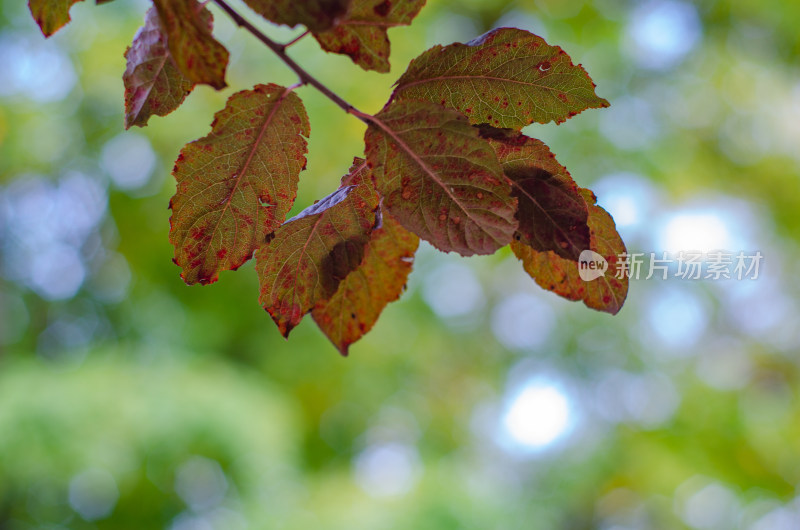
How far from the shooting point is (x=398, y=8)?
30 centimetres

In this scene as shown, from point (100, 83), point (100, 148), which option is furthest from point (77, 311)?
point (100, 83)

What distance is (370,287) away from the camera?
0.39 m

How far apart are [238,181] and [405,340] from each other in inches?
96.5

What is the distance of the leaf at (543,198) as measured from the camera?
1.05ft

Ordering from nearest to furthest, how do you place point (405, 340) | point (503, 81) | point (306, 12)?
point (306, 12) → point (503, 81) → point (405, 340)

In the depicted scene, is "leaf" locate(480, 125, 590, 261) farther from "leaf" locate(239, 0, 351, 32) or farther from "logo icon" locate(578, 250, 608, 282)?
"leaf" locate(239, 0, 351, 32)

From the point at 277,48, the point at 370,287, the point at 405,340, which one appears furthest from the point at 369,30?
the point at 405,340

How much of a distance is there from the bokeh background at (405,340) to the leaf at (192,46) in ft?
6.29

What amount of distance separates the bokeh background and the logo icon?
6.09 feet

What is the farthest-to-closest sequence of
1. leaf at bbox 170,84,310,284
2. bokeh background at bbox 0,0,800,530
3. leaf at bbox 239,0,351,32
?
bokeh background at bbox 0,0,800,530, leaf at bbox 170,84,310,284, leaf at bbox 239,0,351,32

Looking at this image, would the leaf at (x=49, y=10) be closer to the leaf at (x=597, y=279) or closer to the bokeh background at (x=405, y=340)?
the leaf at (x=597, y=279)

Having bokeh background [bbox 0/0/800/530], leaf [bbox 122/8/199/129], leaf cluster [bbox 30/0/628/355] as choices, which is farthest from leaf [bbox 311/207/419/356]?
bokeh background [bbox 0/0/800/530]

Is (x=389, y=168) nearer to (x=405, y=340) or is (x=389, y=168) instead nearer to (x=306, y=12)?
(x=306, y=12)

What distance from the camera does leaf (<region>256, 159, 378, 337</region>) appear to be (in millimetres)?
343
